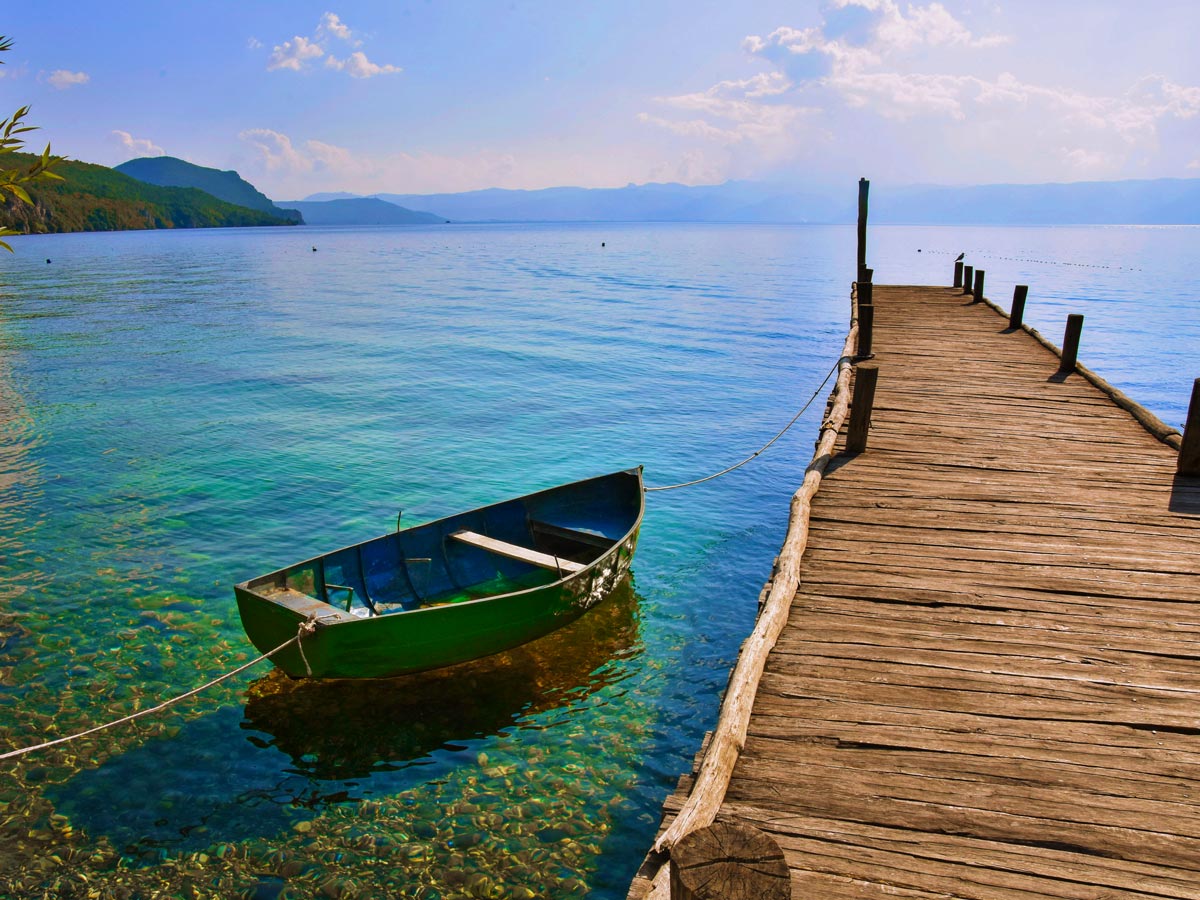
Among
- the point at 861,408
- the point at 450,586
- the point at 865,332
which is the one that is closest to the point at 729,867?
the point at 450,586

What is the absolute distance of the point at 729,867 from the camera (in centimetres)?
313

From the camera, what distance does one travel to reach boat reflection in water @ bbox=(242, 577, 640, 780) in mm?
9180

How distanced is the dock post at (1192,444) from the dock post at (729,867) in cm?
930

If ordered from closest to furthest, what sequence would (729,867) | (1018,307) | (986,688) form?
(729,867) → (986,688) → (1018,307)

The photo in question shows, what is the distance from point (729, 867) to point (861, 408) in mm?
9132

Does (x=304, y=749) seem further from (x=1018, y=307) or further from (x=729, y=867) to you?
(x=1018, y=307)

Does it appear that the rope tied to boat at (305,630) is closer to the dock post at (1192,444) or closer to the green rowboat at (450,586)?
the green rowboat at (450,586)

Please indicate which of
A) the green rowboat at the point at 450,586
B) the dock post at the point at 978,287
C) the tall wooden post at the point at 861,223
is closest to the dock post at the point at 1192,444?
the green rowboat at the point at 450,586

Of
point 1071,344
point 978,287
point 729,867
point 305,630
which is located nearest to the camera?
point 729,867

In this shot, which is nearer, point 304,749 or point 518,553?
point 304,749

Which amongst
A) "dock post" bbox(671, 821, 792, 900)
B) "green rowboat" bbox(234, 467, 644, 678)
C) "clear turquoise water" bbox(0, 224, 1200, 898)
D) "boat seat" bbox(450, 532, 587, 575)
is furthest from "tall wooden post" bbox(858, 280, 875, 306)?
"dock post" bbox(671, 821, 792, 900)

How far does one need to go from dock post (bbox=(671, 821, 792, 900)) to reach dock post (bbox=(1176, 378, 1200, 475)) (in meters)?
9.30

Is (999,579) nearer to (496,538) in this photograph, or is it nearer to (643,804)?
(643,804)

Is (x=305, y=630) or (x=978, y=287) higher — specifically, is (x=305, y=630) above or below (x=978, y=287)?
below
